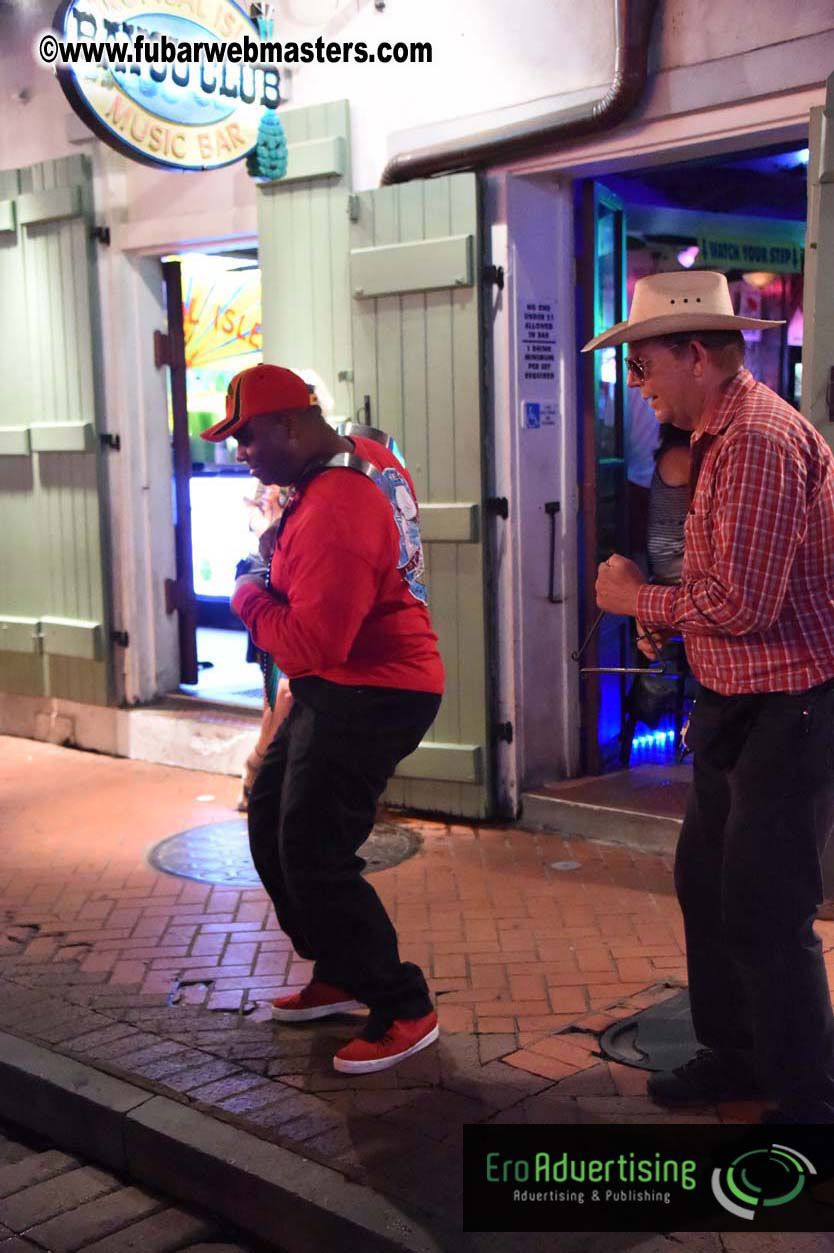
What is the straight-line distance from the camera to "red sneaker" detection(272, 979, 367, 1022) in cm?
435

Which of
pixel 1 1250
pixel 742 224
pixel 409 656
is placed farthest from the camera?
pixel 742 224

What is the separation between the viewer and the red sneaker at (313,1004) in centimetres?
435

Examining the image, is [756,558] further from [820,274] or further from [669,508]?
[669,508]

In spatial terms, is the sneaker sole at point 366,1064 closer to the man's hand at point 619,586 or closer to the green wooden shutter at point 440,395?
the man's hand at point 619,586

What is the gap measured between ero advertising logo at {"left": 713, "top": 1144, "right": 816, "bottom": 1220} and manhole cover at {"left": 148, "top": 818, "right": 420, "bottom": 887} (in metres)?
2.79

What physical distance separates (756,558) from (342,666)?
50.6 inches

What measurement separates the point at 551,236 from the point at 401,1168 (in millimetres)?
4346

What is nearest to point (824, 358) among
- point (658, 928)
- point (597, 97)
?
point (597, 97)

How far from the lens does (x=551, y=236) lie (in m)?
6.40

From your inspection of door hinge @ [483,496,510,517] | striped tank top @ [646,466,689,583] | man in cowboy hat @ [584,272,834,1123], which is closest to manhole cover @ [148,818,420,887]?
door hinge @ [483,496,510,517]

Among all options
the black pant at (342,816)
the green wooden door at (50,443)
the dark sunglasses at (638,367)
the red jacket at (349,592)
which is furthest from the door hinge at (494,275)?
the dark sunglasses at (638,367)

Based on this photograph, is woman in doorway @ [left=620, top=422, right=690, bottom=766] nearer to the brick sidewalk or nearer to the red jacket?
the brick sidewalk

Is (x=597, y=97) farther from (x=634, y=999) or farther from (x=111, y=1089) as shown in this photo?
(x=111, y=1089)

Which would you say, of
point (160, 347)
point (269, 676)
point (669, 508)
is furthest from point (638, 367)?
point (160, 347)
